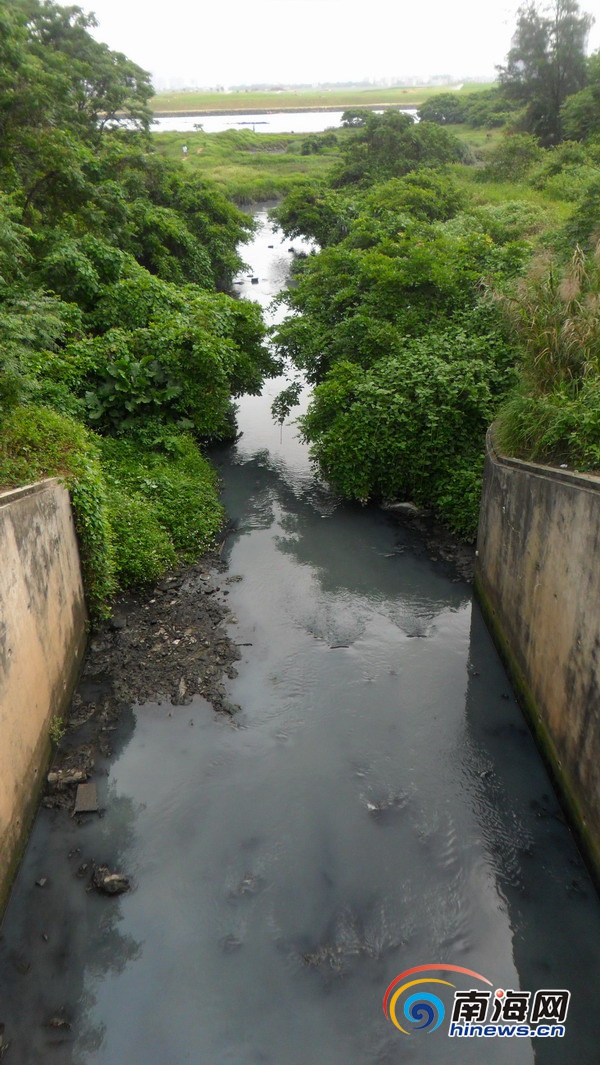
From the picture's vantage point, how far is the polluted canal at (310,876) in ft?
16.4

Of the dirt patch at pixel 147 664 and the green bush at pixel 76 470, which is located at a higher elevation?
the green bush at pixel 76 470

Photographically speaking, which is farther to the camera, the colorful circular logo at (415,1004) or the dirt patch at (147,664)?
the dirt patch at (147,664)

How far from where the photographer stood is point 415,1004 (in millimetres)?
5125

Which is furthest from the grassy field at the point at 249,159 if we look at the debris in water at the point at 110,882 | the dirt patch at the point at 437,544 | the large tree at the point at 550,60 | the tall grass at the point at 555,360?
the debris in water at the point at 110,882

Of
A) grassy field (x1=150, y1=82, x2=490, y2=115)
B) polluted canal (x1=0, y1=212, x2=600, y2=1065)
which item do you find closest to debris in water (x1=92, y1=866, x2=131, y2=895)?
polluted canal (x1=0, y1=212, x2=600, y2=1065)

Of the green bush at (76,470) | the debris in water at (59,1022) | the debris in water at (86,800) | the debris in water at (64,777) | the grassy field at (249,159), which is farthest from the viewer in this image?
the grassy field at (249,159)

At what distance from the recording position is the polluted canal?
16.4ft

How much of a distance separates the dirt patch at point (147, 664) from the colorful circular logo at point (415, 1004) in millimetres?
3259

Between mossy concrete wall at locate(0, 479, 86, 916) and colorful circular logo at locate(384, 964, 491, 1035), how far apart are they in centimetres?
311

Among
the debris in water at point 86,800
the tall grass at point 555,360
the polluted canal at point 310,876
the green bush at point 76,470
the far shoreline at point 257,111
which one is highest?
the far shoreline at point 257,111

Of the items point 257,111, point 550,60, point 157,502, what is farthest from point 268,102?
point 157,502

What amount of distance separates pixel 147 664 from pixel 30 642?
2.28m

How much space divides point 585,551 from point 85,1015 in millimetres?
5237

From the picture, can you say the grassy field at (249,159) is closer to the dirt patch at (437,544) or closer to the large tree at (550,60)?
the large tree at (550,60)
